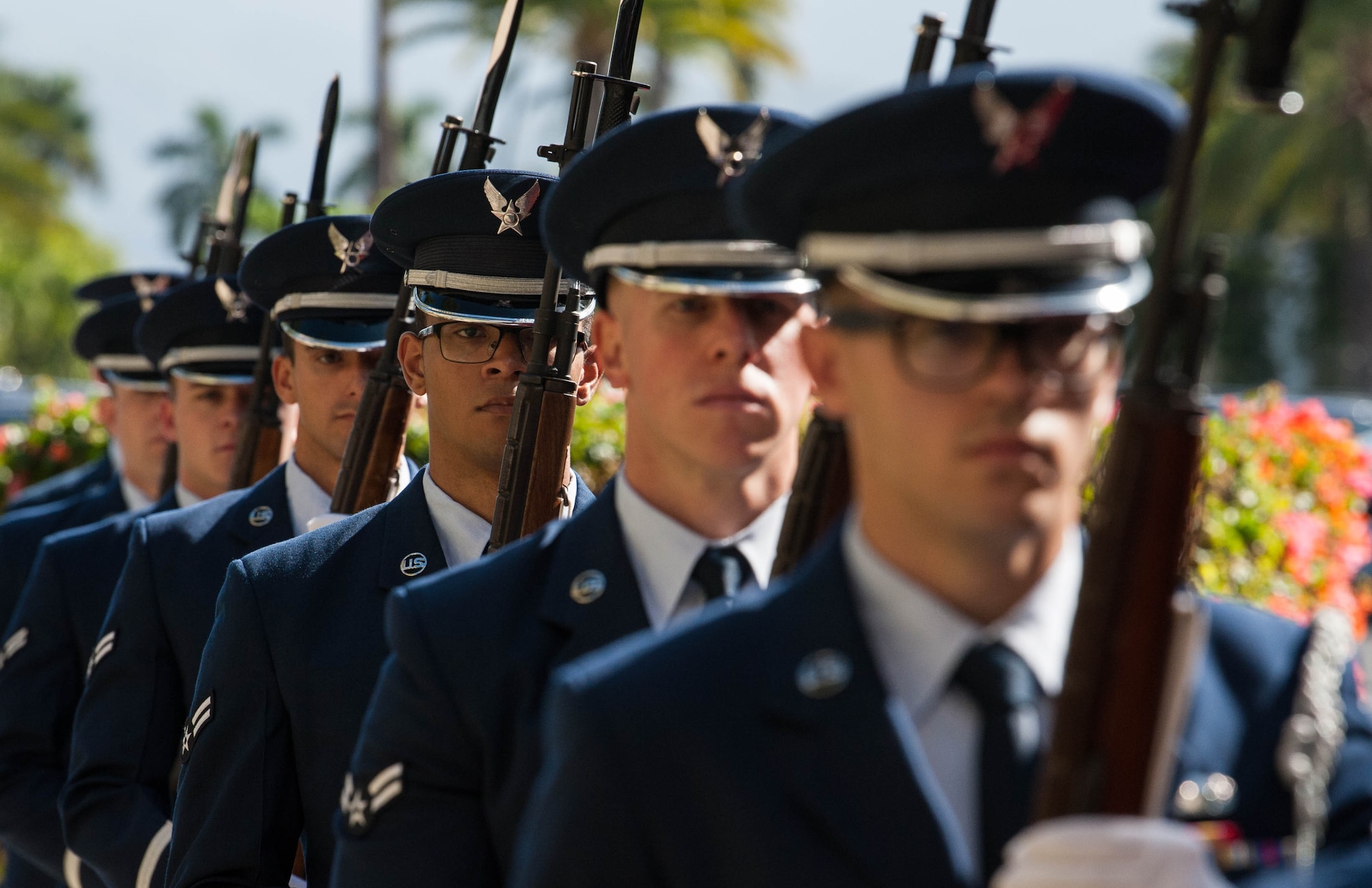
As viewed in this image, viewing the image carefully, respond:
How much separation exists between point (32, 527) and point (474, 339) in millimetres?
3718

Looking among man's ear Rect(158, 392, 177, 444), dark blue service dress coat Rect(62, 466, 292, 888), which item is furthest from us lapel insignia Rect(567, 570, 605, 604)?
man's ear Rect(158, 392, 177, 444)

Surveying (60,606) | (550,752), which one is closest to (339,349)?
(60,606)

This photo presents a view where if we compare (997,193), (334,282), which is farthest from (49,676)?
(997,193)

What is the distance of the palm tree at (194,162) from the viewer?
69.9m

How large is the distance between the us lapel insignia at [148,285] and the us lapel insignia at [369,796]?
495 cm

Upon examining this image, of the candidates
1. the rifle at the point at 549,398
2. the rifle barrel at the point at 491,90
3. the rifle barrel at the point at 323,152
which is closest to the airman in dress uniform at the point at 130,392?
the rifle barrel at the point at 323,152

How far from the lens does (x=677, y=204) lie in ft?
9.10

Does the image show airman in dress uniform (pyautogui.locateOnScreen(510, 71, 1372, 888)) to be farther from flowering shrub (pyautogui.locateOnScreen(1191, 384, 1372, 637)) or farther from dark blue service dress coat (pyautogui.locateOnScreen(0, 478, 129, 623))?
dark blue service dress coat (pyautogui.locateOnScreen(0, 478, 129, 623))

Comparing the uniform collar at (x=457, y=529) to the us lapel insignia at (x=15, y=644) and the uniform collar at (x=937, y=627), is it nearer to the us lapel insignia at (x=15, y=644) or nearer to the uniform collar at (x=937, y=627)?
the uniform collar at (x=937, y=627)

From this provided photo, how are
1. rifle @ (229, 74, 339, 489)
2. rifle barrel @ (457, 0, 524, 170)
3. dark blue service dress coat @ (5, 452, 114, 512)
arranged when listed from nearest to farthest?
rifle barrel @ (457, 0, 524, 170), rifle @ (229, 74, 339, 489), dark blue service dress coat @ (5, 452, 114, 512)

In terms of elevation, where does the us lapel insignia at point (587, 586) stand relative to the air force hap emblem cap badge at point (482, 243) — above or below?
below

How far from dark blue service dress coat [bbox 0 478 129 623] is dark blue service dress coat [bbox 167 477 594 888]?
3171mm

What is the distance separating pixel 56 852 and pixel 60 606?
2.51 ft

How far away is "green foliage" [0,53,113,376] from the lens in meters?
29.2
